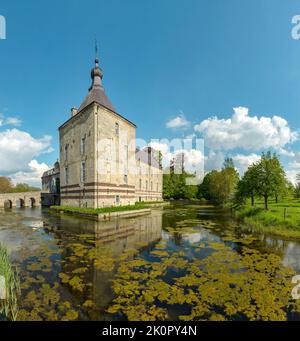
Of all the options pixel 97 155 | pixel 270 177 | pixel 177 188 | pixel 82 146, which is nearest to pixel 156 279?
pixel 270 177

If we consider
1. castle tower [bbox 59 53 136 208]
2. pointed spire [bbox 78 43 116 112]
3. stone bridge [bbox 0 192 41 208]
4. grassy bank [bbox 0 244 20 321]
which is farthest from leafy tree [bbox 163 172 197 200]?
grassy bank [bbox 0 244 20 321]

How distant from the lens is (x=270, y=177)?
1770cm

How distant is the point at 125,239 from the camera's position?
1094cm

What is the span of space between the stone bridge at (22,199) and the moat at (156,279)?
33.5 m

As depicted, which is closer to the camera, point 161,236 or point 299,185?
point 161,236

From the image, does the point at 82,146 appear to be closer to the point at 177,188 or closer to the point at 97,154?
the point at 97,154

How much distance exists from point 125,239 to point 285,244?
8925mm

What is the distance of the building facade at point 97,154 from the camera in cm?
2288

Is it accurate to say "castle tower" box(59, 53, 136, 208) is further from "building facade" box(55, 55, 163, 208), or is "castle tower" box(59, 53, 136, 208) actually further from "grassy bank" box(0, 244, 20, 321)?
"grassy bank" box(0, 244, 20, 321)

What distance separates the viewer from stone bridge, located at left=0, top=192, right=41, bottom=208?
121 ft
